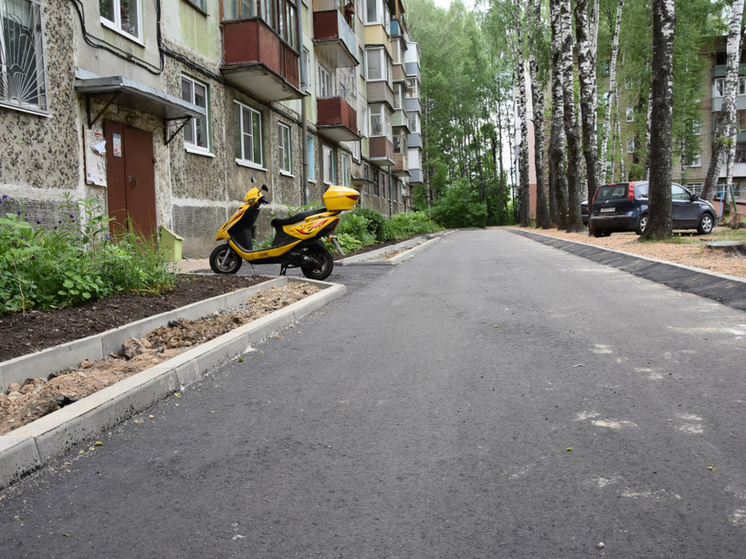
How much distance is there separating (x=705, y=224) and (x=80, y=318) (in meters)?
19.1

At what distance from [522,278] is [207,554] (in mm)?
8700

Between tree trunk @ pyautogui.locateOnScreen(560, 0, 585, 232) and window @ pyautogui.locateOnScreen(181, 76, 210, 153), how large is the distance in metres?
14.0

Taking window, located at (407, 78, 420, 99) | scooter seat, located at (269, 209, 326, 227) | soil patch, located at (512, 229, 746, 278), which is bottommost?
soil patch, located at (512, 229, 746, 278)

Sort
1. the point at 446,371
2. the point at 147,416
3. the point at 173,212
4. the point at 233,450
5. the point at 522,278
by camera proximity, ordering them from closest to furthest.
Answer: the point at 233,450, the point at 147,416, the point at 446,371, the point at 522,278, the point at 173,212

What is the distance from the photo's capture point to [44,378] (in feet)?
13.8

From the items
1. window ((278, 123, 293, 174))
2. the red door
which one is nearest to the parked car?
window ((278, 123, 293, 174))

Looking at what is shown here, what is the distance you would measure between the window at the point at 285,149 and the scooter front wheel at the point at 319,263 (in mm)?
11601

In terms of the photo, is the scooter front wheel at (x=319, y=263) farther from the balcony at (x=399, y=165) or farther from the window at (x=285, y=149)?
the balcony at (x=399, y=165)

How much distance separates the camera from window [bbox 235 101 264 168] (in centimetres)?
1780

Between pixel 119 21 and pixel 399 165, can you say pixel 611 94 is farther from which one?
pixel 119 21

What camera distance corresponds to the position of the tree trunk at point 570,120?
2330 centimetres

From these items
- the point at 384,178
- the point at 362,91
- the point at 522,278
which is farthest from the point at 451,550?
the point at 384,178

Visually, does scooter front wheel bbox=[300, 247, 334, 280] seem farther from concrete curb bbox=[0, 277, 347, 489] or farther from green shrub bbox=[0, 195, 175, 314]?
concrete curb bbox=[0, 277, 347, 489]

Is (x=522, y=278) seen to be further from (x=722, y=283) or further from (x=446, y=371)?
(x=446, y=371)
